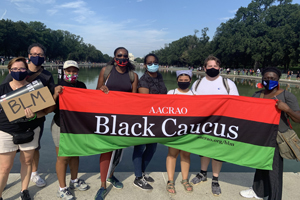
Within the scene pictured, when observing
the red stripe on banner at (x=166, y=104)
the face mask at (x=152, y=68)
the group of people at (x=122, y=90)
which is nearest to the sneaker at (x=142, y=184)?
the group of people at (x=122, y=90)

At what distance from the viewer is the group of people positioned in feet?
8.83

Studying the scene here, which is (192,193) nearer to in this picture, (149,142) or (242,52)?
(149,142)

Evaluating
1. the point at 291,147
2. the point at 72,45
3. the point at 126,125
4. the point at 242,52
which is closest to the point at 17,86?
the point at 126,125

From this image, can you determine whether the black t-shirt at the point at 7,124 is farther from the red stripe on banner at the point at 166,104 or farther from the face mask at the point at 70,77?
the face mask at the point at 70,77

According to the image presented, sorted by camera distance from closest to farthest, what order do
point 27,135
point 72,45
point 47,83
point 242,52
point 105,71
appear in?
point 27,135 < point 47,83 < point 105,71 < point 242,52 < point 72,45

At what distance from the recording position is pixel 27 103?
266cm

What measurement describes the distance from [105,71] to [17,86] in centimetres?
123

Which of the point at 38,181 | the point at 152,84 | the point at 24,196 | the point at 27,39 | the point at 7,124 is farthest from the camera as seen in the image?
the point at 27,39

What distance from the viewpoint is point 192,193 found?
3.26 metres

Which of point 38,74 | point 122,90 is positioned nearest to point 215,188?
point 122,90

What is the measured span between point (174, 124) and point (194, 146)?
1.57 feet

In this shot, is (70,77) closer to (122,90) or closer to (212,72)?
(122,90)

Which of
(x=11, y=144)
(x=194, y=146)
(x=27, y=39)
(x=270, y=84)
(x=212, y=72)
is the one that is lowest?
(x=194, y=146)

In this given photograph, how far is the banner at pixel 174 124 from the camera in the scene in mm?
3076
